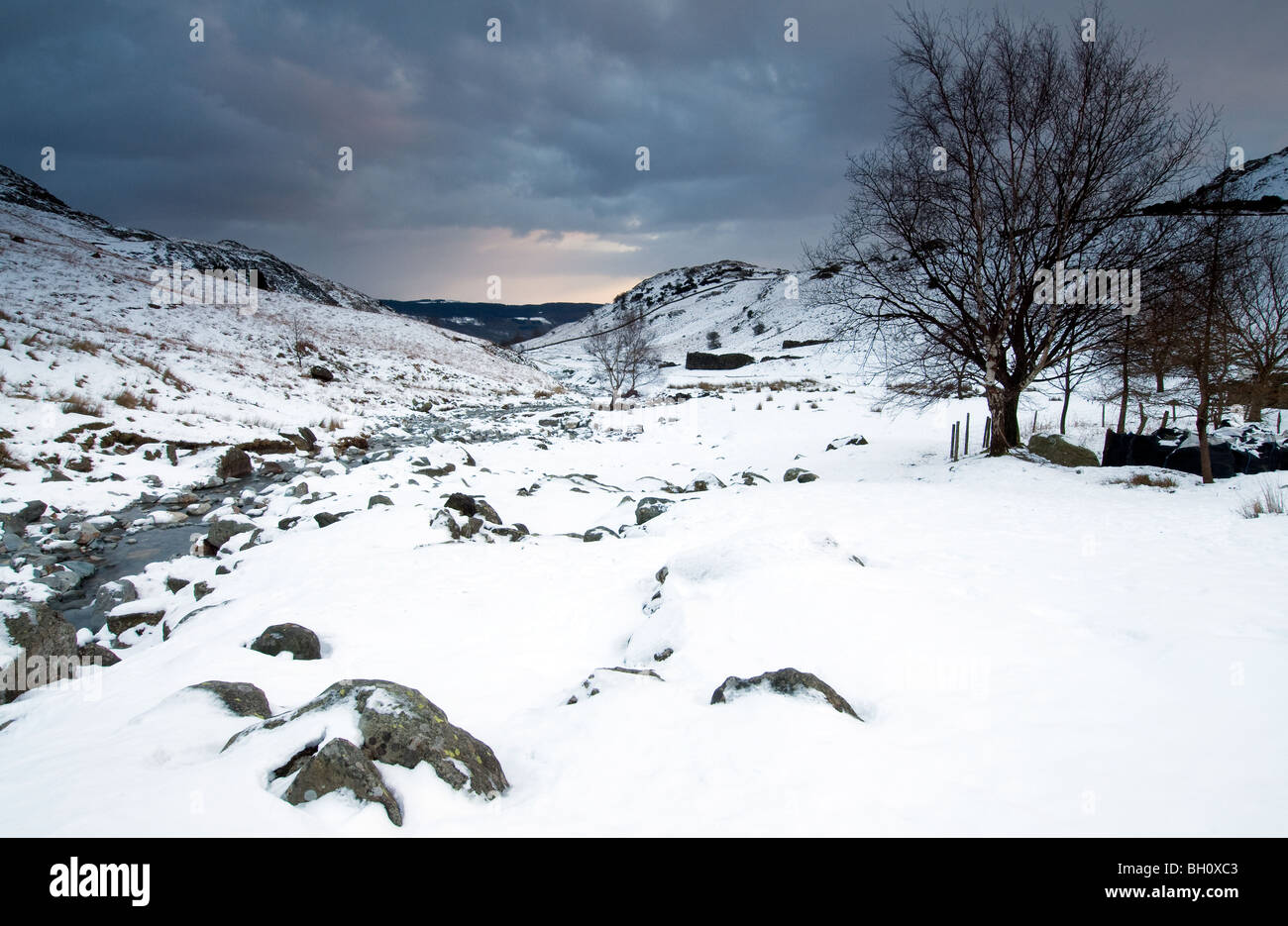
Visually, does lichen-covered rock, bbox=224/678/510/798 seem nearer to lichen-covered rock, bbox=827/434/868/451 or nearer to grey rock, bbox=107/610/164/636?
grey rock, bbox=107/610/164/636

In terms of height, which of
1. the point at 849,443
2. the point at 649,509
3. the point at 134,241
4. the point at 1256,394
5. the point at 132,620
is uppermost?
the point at 134,241

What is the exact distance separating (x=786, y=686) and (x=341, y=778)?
2414 mm

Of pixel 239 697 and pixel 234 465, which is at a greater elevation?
pixel 234 465

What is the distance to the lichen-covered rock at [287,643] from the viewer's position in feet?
14.8

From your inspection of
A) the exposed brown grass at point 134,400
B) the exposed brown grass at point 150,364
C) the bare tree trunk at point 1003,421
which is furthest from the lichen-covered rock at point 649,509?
the exposed brown grass at point 150,364

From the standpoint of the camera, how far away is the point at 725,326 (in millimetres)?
92375

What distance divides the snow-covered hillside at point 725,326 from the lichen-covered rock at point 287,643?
31.5m

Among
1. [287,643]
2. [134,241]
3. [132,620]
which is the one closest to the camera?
[287,643]

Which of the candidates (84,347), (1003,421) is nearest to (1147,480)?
(1003,421)

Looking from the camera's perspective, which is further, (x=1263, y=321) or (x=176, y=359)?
(x=176, y=359)

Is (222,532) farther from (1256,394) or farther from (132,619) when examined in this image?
(1256,394)

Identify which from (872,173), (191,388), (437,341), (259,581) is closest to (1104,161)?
(872,173)

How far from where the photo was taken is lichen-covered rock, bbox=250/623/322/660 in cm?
452
